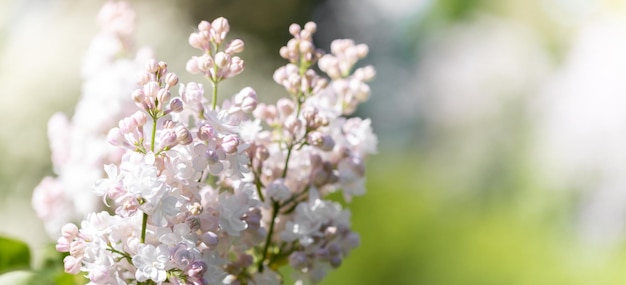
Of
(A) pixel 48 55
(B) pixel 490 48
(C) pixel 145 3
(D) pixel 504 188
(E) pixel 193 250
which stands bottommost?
(E) pixel 193 250

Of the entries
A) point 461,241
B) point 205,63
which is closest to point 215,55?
point 205,63

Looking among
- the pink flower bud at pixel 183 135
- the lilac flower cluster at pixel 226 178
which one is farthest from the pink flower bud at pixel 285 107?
the pink flower bud at pixel 183 135

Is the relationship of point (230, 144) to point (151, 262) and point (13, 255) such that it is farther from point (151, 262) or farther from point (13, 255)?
point (13, 255)

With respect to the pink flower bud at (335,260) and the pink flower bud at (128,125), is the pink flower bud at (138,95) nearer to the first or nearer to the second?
the pink flower bud at (128,125)

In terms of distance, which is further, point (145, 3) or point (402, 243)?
point (145, 3)

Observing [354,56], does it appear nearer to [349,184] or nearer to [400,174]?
[349,184]

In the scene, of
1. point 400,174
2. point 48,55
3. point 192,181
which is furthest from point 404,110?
point 192,181

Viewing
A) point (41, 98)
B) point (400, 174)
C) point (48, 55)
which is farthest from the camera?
point (400, 174)
